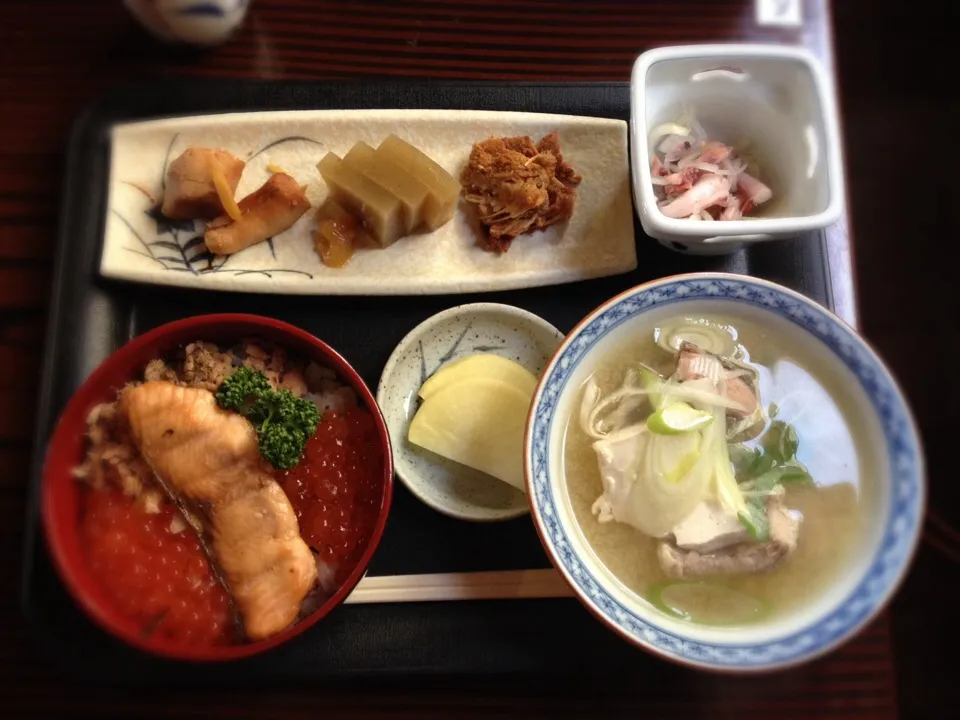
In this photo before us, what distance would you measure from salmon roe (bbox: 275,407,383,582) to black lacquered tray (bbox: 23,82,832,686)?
136mm

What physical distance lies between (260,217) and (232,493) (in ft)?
2.00

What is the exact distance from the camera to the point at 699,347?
4.72ft

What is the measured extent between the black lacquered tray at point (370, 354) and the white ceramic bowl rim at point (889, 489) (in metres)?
0.24

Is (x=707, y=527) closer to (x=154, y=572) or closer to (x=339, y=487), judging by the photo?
(x=339, y=487)

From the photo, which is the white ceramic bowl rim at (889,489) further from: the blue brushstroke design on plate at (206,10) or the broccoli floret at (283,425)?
the blue brushstroke design on plate at (206,10)

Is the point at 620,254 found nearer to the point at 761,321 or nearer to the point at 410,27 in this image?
the point at 761,321

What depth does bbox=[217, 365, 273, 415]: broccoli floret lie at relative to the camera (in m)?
1.33

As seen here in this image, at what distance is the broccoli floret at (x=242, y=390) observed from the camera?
1326 millimetres

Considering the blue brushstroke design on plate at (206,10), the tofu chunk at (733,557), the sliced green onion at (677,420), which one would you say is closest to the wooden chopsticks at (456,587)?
the tofu chunk at (733,557)

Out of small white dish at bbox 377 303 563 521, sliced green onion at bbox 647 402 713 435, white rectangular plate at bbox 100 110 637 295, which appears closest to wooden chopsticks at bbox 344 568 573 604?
small white dish at bbox 377 303 563 521

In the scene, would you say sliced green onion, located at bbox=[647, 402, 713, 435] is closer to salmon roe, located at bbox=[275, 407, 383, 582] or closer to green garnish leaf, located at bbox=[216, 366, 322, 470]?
salmon roe, located at bbox=[275, 407, 383, 582]

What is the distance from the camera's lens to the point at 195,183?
1.55 metres

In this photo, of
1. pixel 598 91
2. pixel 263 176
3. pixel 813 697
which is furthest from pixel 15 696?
pixel 598 91

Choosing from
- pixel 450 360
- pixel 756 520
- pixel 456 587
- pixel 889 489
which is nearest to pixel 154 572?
pixel 456 587
